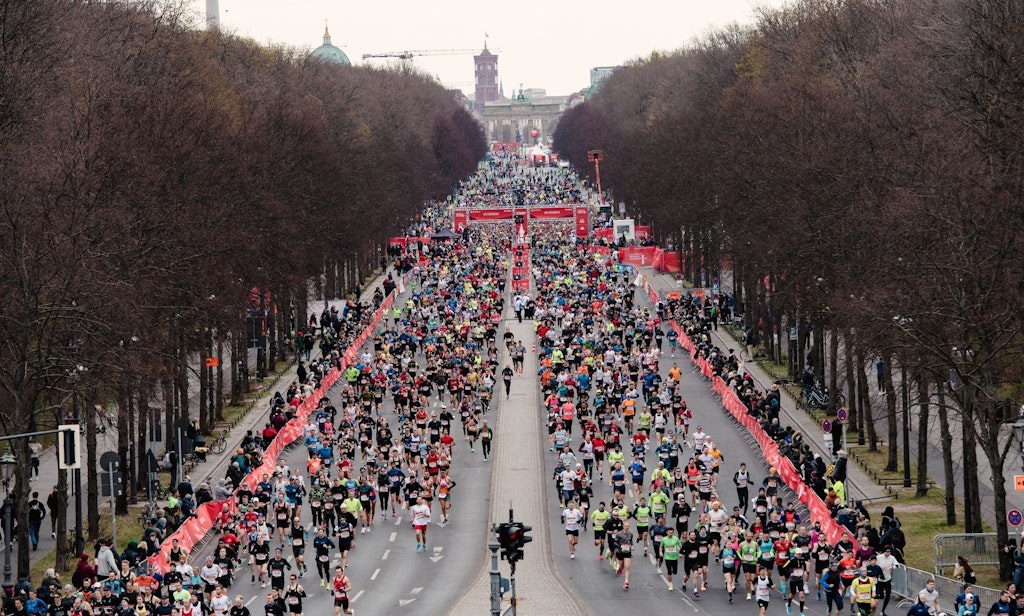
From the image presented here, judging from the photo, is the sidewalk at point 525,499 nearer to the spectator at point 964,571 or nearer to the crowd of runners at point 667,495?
the crowd of runners at point 667,495

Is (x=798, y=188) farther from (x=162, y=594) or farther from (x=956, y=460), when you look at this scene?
(x=162, y=594)

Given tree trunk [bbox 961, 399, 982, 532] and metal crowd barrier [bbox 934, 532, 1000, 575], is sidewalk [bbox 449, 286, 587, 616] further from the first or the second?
tree trunk [bbox 961, 399, 982, 532]

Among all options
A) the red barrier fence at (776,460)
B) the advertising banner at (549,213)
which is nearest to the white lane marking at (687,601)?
the red barrier fence at (776,460)

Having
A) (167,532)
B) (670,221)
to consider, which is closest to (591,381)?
(167,532)

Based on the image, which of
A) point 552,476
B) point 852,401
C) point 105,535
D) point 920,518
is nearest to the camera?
point 920,518

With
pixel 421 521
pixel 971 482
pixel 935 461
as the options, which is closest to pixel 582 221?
pixel 935 461

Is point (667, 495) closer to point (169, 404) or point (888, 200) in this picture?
point (888, 200)

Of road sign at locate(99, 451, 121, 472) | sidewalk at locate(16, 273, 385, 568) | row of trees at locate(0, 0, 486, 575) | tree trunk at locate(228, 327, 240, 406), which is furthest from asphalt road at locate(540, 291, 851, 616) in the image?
tree trunk at locate(228, 327, 240, 406)
